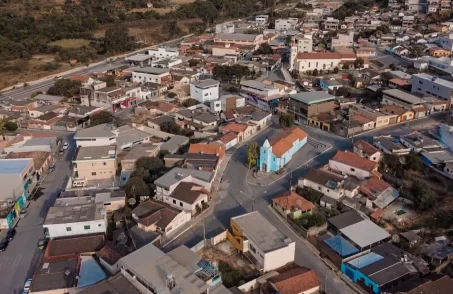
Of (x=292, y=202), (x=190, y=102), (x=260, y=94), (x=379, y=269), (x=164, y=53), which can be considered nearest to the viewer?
(x=379, y=269)

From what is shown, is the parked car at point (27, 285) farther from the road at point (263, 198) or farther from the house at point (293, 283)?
the house at point (293, 283)

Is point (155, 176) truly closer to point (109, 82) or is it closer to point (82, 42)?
point (109, 82)

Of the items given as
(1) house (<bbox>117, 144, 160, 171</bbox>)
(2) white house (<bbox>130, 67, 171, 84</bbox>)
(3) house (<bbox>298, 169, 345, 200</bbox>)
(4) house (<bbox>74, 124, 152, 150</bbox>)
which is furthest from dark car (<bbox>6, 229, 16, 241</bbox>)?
(2) white house (<bbox>130, 67, 171, 84</bbox>)

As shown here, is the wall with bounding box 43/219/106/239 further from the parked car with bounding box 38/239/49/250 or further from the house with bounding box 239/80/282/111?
the house with bounding box 239/80/282/111

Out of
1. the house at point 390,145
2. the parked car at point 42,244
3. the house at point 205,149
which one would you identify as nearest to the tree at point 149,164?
the house at point 205,149

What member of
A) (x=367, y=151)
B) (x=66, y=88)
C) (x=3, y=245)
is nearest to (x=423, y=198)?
(x=367, y=151)

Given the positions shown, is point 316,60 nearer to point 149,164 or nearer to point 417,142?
point 417,142
